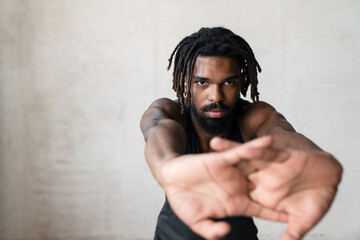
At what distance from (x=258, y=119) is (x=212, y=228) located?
862 millimetres

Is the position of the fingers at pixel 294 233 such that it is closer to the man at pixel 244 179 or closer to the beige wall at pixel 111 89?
the man at pixel 244 179

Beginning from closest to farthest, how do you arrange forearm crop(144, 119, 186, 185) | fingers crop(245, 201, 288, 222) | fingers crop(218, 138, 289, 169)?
fingers crop(218, 138, 289, 169), fingers crop(245, 201, 288, 222), forearm crop(144, 119, 186, 185)

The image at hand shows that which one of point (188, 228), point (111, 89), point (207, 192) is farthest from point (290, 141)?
point (111, 89)

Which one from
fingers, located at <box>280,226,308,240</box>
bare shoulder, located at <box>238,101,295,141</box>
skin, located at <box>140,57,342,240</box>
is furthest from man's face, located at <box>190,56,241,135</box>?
fingers, located at <box>280,226,308,240</box>

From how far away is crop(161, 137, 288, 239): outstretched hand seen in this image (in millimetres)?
775

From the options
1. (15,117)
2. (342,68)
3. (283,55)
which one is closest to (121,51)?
(15,117)

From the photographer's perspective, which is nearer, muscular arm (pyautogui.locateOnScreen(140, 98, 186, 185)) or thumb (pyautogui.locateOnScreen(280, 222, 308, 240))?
thumb (pyautogui.locateOnScreen(280, 222, 308, 240))

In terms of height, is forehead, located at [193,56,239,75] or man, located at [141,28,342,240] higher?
forehead, located at [193,56,239,75]

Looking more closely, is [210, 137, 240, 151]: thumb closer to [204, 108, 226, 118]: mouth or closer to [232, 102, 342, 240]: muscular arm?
[232, 102, 342, 240]: muscular arm

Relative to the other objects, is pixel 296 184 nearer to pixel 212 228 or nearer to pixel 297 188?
pixel 297 188

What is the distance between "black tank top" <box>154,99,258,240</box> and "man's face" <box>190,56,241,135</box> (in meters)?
A: 0.14

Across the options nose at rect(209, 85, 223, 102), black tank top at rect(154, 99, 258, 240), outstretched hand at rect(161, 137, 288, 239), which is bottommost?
black tank top at rect(154, 99, 258, 240)

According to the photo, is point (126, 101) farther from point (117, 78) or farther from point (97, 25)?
point (97, 25)

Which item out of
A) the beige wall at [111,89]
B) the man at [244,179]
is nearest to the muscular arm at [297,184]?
the man at [244,179]
